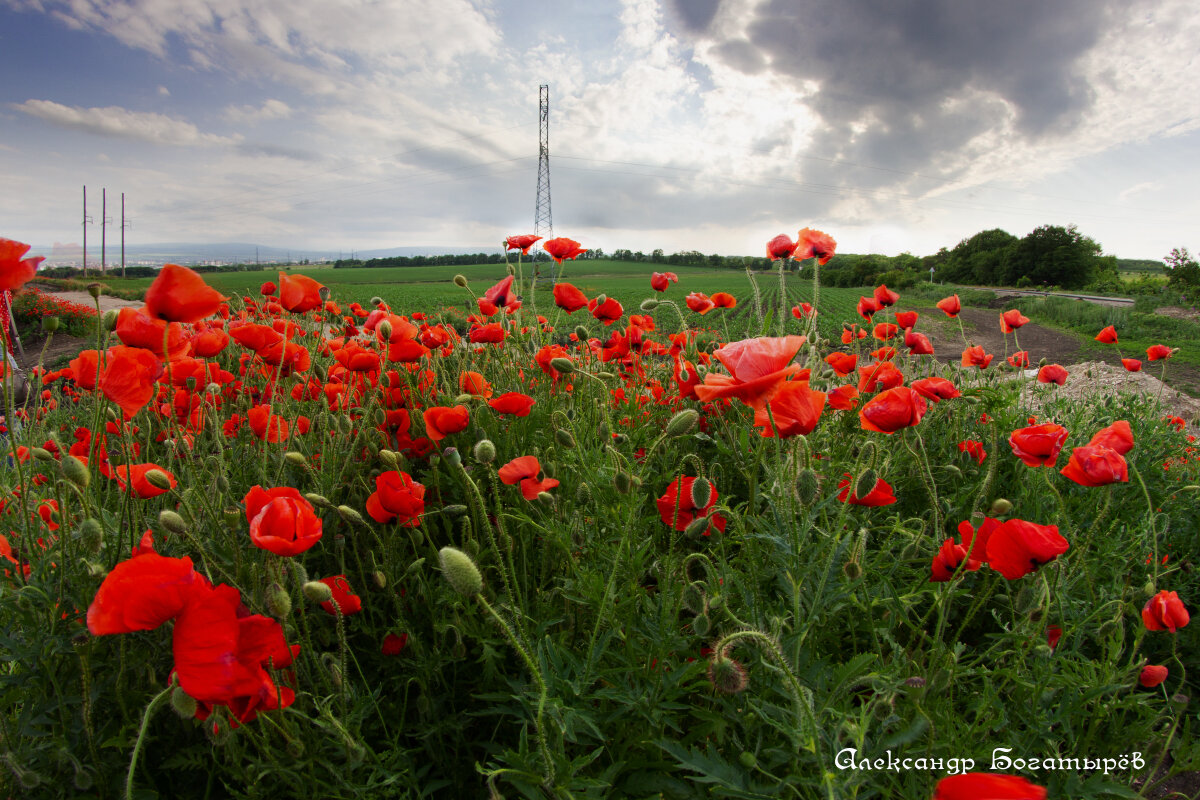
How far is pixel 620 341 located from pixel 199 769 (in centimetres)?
230

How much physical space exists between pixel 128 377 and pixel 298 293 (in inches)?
30.0

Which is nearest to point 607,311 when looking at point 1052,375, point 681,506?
point 681,506

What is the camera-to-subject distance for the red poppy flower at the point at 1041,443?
147 centimetres

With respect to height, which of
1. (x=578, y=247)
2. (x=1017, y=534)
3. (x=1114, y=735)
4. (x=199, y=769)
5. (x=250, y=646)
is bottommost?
(x=199, y=769)

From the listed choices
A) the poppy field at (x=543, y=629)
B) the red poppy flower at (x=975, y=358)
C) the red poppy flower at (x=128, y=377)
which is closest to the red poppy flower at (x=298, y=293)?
the poppy field at (x=543, y=629)

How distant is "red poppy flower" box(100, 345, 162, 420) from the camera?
1265 millimetres

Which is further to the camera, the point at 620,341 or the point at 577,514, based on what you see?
the point at 620,341

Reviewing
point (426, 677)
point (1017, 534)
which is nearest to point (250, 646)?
point (426, 677)

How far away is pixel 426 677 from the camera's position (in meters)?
1.42

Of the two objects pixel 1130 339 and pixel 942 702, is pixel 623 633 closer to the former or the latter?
pixel 942 702

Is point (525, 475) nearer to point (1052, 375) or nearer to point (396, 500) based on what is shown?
point (396, 500)

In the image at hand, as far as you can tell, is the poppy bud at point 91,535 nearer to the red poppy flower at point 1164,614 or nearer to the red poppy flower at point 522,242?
the red poppy flower at point 522,242

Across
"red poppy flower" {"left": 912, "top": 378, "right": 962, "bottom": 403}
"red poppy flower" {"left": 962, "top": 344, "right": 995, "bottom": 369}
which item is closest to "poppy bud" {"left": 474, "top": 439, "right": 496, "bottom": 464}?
"red poppy flower" {"left": 912, "top": 378, "right": 962, "bottom": 403}

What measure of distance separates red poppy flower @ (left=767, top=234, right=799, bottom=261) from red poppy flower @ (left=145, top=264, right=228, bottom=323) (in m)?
2.12
